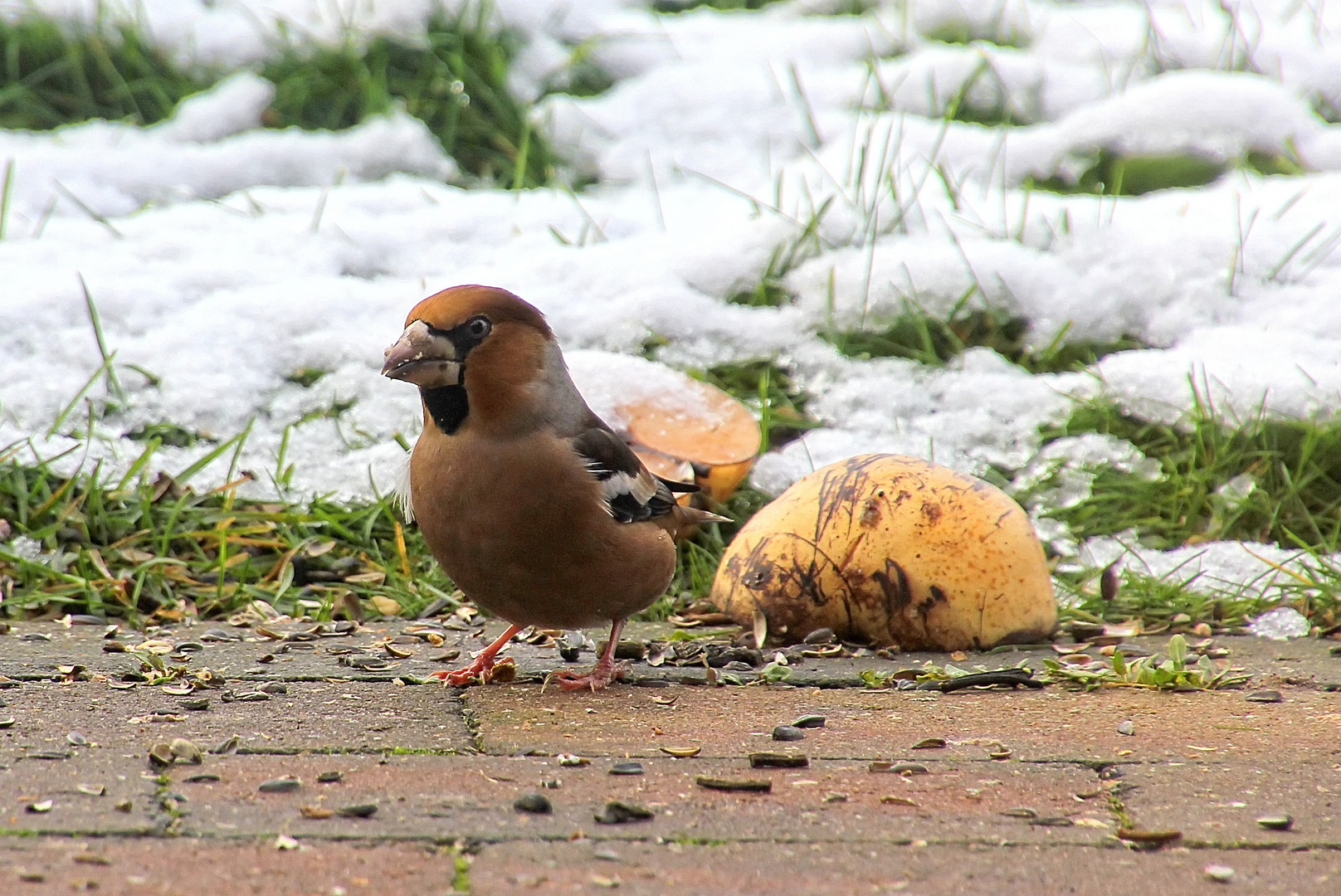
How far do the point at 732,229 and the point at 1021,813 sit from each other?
408cm

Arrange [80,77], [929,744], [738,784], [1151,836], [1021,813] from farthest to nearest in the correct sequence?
[80,77] < [929,744] < [738,784] < [1021,813] < [1151,836]

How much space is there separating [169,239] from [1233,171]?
4.73 metres

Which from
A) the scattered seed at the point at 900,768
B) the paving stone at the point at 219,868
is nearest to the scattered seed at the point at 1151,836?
the scattered seed at the point at 900,768

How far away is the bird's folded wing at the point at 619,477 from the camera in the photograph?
3.24 m

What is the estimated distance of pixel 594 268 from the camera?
564 centimetres

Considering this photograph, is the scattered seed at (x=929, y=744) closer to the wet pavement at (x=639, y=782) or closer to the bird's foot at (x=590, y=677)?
the wet pavement at (x=639, y=782)

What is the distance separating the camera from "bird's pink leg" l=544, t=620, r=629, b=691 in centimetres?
323

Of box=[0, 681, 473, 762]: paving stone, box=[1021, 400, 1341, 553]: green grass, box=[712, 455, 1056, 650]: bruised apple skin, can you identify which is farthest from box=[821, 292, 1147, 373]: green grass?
box=[0, 681, 473, 762]: paving stone

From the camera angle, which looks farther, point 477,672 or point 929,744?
point 477,672

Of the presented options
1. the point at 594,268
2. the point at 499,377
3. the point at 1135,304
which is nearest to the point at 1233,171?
the point at 1135,304

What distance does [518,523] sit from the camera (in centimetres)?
310

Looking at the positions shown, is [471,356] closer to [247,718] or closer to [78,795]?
[247,718]

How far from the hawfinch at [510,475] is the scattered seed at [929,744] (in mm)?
874

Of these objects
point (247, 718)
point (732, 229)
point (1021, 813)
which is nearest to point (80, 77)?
point (732, 229)
